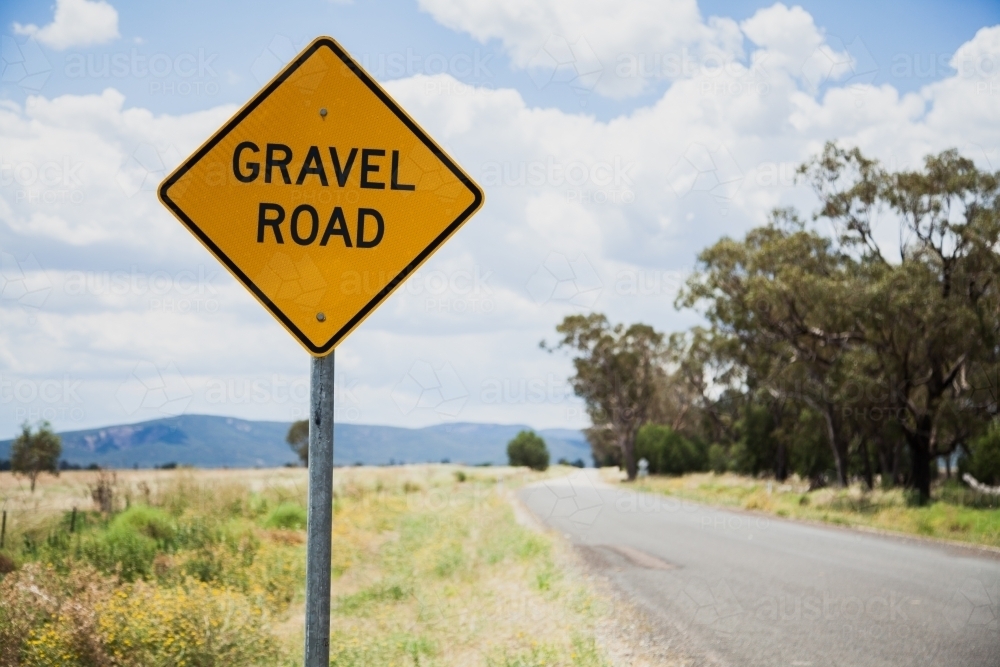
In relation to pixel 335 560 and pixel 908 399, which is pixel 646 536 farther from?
pixel 908 399

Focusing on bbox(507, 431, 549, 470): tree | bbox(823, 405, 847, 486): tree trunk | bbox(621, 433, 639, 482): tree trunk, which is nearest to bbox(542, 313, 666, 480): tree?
bbox(621, 433, 639, 482): tree trunk

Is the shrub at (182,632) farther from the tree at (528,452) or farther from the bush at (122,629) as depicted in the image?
the tree at (528,452)

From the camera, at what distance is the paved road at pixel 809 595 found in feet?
22.4

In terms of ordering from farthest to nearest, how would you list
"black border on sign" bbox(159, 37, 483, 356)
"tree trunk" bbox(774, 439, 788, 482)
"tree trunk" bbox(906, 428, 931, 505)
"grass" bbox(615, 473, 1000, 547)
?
1. "tree trunk" bbox(774, 439, 788, 482)
2. "tree trunk" bbox(906, 428, 931, 505)
3. "grass" bbox(615, 473, 1000, 547)
4. "black border on sign" bbox(159, 37, 483, 356)

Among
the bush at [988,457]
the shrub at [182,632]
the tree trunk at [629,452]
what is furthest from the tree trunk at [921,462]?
the tree trunk at [629,452]

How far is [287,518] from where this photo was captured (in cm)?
1639

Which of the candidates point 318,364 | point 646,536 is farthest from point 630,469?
point 318,364

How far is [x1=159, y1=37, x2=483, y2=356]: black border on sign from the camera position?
2875mm

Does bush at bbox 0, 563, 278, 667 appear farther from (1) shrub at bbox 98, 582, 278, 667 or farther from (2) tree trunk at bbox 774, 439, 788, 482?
(2) tree trunk at bbox 774, 439, 788, 482

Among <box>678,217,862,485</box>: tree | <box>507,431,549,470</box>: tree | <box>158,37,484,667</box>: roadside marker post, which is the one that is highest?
<box>678,217,862,485</box>: tree

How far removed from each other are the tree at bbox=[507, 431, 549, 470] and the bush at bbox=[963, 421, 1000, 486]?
6303 centimetres

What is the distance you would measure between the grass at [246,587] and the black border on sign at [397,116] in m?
3.88

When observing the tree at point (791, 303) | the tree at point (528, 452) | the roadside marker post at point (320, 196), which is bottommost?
the tree at point (528, 452)

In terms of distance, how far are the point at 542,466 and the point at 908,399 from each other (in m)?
74.3
